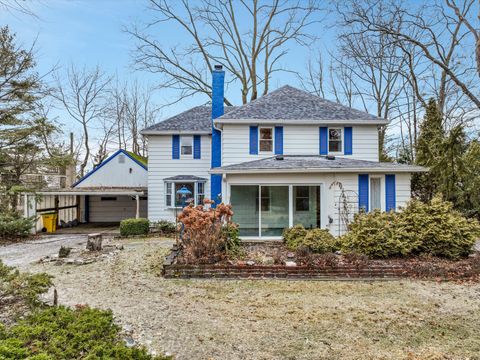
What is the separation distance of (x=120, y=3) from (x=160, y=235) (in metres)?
9.70

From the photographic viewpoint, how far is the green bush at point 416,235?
27.6 feet

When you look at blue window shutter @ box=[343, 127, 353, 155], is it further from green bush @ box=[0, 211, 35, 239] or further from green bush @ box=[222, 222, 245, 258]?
green bush @ box=[0, 211, 35, 239]

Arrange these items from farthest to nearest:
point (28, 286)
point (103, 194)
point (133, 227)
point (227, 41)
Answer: point (227, 41) < point (103, 194) < point (133, 227) < point (28, 286)

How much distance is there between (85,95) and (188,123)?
13.7 meters

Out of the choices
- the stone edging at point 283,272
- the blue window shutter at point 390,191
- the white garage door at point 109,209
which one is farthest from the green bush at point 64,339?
the white garage door at point 109,209

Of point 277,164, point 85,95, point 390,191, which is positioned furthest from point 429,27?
point 85,95

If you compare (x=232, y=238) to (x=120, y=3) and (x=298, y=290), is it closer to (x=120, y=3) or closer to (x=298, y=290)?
(x=298, y=290)

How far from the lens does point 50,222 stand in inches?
634

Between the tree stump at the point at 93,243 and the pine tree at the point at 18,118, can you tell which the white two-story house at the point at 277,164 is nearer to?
the tree stump at the point at 93,243

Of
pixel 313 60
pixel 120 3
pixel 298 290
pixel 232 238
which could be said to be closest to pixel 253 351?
pixel 298 290

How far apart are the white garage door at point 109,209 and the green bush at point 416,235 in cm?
1558

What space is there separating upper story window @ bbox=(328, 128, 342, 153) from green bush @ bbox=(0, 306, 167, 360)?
11.8m

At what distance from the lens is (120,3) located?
886 cm

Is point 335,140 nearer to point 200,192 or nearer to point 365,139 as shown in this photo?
point 365,139
